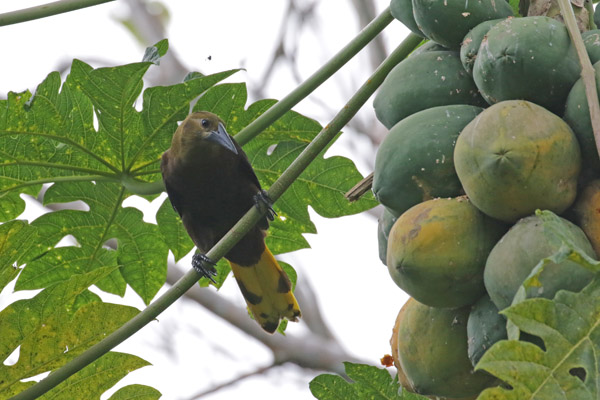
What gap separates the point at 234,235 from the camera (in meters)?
1.97

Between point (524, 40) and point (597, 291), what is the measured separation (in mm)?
492

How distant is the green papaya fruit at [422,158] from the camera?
154 centimetres

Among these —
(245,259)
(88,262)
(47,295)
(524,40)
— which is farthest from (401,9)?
(245,259)

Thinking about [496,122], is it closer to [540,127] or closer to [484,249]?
[540,127]

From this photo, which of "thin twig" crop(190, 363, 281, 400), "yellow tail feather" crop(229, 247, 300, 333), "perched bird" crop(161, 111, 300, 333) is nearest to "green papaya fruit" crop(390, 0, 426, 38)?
"perched bird" crop(161, 111, 300, 333)

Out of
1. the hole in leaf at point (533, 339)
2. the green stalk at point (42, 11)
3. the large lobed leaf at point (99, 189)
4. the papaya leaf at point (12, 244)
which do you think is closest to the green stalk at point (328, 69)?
the large lobed leaf at point (99, 189)

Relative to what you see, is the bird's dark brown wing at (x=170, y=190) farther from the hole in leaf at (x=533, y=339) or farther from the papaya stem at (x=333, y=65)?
the hole in leaf at (x=533, y=339)

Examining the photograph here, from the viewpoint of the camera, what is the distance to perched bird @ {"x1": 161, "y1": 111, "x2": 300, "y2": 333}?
3475mm

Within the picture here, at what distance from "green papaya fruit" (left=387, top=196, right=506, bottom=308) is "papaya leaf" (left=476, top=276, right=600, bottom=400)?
→ 22cm

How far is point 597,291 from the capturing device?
1209 mm

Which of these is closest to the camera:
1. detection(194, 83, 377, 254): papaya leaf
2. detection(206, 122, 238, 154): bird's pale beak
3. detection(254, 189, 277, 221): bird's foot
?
detection(254, 189, 277, 221): bird's foot

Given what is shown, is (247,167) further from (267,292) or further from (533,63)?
(533,63)

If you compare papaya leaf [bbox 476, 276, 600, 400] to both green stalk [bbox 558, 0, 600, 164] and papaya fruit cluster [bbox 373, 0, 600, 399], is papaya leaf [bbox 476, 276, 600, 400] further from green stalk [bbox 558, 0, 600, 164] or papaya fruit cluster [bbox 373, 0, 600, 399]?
green stalk [bbox 558, 0, 600, 164]

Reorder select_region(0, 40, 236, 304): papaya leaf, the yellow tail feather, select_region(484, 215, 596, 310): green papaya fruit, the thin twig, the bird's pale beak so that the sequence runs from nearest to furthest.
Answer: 1. select_region(484, 215, 596, 310): green papaya fruit
2. select_region(0, 40, 236, 304): papaya leaf
3. the bird's pale beak
4. the yellow tail feather
5. the thin twig
